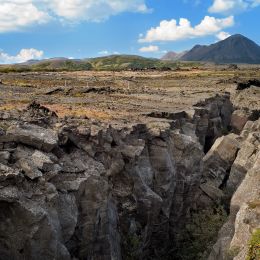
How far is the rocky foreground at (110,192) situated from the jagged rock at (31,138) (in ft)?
0.19

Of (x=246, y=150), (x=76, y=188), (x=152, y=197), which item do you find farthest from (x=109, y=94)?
→ (x=76, y=188)

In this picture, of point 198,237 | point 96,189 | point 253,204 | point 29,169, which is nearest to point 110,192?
point 96,189

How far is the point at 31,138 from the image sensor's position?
27.7 m

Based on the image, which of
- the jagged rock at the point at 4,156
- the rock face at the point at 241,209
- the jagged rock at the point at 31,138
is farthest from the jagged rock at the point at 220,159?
the jagged rock at the point at 4,156

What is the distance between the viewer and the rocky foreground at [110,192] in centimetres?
2402

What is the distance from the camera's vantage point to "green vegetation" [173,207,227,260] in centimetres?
4044

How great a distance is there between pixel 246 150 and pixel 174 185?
15.1 meters

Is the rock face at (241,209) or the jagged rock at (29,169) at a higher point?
the jagged rock at (29,169)

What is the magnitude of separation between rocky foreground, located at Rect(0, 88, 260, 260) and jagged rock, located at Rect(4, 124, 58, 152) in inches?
2.2

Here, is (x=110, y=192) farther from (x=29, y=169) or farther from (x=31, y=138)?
(x=29, y=169)

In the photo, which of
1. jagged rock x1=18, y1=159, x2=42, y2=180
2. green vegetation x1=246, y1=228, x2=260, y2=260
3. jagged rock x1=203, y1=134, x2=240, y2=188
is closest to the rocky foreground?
jagged rock x1=18, y1=159, x2=42, y2=180

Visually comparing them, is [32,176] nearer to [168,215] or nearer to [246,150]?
[168,215]

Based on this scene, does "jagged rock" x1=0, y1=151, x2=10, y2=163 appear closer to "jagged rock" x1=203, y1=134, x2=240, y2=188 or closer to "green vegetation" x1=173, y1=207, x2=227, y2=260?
"green vegetation" x1=173, y1=207, x2=227, y2=260

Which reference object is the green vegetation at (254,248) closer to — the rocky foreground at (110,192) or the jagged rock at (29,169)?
the rocky foreground at (110,192)
